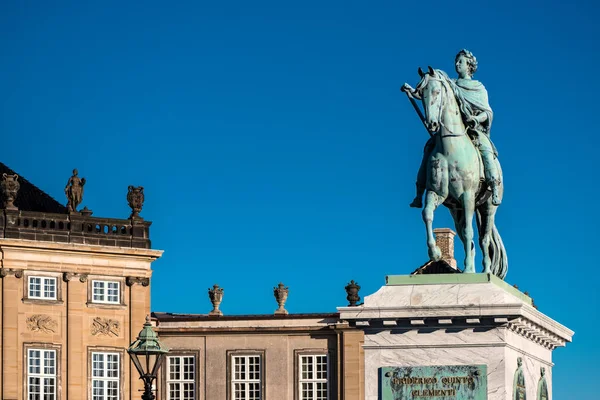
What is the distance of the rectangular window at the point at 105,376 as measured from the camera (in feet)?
243

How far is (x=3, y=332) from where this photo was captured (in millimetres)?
72062

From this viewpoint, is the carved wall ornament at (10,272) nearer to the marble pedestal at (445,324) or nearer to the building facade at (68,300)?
the building facade at (68,300)

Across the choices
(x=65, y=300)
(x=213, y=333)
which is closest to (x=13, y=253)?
(x=65, y=300)

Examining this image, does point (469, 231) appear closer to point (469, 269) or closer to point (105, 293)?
point (469, 269)

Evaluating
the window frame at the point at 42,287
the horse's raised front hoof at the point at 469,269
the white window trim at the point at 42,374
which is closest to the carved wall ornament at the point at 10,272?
the window frame at the point at 42,287

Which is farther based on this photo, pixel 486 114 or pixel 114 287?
pixel 114 287

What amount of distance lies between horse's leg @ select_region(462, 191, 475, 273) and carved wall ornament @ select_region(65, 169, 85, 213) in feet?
165

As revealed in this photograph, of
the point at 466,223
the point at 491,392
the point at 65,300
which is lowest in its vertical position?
the point at 491,392

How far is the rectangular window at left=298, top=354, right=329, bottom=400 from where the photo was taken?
75875 millimetres

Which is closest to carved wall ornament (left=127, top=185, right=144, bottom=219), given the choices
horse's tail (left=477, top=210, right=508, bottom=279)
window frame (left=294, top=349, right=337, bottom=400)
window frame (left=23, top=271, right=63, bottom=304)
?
window frame (left=23, top=271, right=63, bottom=304)

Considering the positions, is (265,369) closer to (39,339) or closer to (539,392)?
(39,339)

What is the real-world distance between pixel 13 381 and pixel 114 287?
6.01 metres

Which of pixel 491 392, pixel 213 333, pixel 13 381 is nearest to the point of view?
pixel 491 392

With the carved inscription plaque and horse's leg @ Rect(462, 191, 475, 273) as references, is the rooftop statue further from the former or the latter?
the carved inscription plaque
